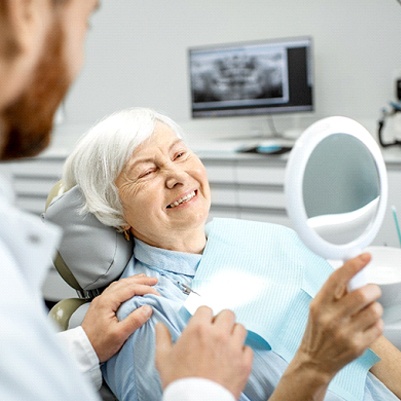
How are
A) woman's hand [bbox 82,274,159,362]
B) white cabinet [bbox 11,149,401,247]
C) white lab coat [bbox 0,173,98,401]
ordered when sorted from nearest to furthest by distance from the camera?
1. white lab coat [bbox 0,173,98,401]
2. woman's hand [bbox 82,274,159,362]
3. white cabinet [bbox 11,149,401,247]

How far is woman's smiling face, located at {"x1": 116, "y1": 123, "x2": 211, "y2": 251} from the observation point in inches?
64.7

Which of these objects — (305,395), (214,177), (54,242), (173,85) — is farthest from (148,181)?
(173,85)

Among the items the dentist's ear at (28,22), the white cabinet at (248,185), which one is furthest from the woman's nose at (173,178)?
the white cabinet at (248,185)

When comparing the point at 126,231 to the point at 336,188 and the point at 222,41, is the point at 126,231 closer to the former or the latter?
the point at 336,188

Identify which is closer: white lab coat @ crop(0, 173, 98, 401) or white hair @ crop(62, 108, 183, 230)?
white lab coat @ crop(0, 173, 98, 401)

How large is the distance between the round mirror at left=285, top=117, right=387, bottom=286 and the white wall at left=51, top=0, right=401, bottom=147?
272 cm

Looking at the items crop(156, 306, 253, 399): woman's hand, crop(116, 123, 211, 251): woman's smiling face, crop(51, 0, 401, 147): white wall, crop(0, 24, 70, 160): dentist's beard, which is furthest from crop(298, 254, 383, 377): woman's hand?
crop(51, 0, 401, 147): white wall

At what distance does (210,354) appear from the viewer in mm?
967

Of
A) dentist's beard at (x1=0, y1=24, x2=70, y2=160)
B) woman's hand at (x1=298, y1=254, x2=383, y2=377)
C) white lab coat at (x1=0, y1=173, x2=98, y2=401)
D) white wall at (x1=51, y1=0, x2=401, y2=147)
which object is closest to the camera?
white lab coat at (x1=0, y1=173, x2=98, y2=401)

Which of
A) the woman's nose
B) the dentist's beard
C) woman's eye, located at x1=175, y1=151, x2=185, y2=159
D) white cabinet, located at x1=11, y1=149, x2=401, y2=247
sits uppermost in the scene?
the dentist's beard

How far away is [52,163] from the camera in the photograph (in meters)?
4.12

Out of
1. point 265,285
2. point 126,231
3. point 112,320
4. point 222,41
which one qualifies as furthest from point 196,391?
point 222,41

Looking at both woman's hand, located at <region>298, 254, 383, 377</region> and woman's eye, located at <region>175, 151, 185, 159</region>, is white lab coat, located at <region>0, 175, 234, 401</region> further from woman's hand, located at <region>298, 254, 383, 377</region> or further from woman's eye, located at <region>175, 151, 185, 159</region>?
woman's eye, located at <region>175, 151, 185, 159</region>

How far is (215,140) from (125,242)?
8.56 feet
